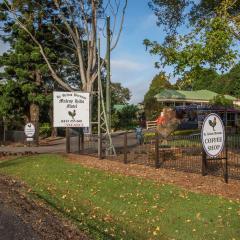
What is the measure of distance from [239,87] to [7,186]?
77200 mm

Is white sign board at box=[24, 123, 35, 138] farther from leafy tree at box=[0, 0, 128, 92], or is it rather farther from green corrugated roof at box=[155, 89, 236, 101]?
green corrugated roof at box=[155, 89, 236, 101]

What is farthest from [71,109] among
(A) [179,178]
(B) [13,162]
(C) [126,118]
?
(C) [126,118]

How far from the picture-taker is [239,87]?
85812 mm

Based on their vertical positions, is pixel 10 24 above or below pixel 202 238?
above

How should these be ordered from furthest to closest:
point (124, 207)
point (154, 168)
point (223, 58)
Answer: point (154, 168) → point (223, 58) → point (124, 207)

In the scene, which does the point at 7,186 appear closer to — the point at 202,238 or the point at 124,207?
the point at 124,207

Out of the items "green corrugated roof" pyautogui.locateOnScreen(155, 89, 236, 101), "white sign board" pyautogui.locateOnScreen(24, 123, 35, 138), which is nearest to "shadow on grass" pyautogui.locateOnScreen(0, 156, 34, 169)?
"white sign board" pyautogui.locateOnScreen(24, 123, 35, 138)

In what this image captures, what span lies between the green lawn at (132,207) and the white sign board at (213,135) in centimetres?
151

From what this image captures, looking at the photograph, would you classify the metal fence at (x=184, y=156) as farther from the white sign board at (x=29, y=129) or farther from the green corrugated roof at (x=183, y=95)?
the green corrugated roof at (x=183, y=95)

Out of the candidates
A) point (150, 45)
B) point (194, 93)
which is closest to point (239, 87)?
point (194, 93)

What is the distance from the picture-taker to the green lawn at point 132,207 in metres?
8.96

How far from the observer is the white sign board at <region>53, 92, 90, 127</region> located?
65.9 feet

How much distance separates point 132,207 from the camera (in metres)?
10.7

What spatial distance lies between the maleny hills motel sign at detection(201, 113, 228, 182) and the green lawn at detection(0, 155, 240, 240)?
1.48 meters
